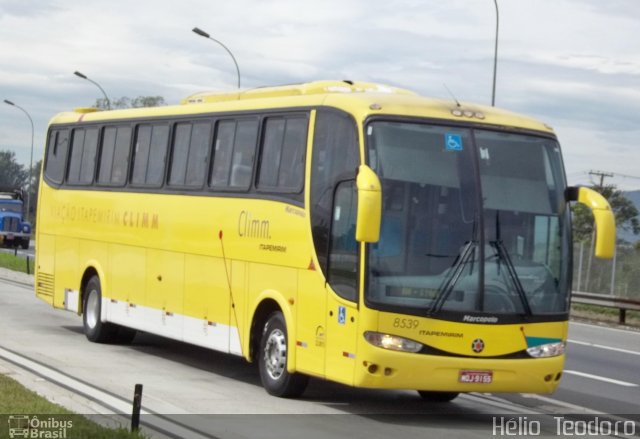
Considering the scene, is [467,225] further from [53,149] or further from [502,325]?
[53,149]

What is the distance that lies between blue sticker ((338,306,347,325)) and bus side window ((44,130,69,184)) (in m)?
9.96

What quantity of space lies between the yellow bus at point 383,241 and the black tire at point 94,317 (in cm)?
333

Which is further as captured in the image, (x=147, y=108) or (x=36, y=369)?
(x=147, y=108)

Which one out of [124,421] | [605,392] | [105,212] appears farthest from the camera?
[105,212]

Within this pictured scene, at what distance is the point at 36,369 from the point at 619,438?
647cm

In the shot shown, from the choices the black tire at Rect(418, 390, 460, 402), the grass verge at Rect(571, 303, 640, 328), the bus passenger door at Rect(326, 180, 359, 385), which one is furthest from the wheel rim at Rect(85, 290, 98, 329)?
the grass verge at Rect(571, 303, 640, 328)

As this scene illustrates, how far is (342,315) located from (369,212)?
4.61 feet

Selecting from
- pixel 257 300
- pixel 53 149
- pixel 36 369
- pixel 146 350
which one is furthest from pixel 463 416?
pixel 53 149

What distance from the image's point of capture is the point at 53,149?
877 inches

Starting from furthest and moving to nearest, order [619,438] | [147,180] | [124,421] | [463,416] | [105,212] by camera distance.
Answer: [105,212] → [147,180] → [463,416] → [619,438] → [124,421]

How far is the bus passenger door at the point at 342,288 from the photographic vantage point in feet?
41.4

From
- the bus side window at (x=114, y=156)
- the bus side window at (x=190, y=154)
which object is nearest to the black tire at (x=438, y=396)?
the bus side window at (x=190, y=154)

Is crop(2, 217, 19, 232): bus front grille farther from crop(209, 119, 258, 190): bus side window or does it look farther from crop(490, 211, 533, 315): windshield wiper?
crop(490, 211, 533, 315): windshield wiper

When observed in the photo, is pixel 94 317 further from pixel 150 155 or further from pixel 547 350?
pixel 547 350
